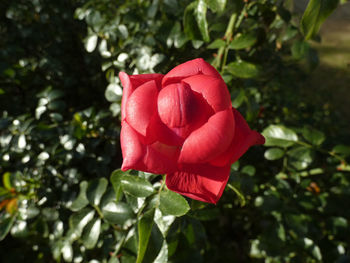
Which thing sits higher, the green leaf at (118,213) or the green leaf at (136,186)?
the green leaf at (136,186)

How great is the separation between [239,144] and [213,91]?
104 millimetres

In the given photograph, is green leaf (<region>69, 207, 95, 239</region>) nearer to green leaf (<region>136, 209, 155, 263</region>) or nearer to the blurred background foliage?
the blurred background foliage

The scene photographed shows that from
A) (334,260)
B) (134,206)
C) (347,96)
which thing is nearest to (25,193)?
(134,206)

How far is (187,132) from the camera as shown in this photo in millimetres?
471

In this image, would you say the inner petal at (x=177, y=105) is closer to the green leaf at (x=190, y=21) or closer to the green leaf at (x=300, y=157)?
the green leaf at (x=190, y=21)

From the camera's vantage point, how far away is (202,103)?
0.46 m

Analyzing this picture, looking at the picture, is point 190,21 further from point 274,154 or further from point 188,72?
point 274,154

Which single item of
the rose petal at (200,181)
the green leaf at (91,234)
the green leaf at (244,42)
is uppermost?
the green leaf at (244,42)

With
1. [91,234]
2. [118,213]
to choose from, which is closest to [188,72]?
[118,213]

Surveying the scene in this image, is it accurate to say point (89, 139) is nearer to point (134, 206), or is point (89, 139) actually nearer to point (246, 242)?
point (134, 206)

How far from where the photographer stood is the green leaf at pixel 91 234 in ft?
2.43

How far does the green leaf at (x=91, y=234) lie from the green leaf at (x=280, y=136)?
61 cm

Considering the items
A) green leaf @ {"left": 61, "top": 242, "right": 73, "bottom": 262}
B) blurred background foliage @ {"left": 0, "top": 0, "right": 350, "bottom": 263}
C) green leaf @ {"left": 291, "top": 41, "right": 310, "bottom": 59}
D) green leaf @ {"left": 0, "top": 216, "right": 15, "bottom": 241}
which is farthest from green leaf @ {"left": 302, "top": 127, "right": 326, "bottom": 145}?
green leaf @ {"left": 0, "top": 216, "right": 15, "bottom": 241}

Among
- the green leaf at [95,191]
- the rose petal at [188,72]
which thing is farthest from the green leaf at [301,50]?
the green leaf at [95,191]
